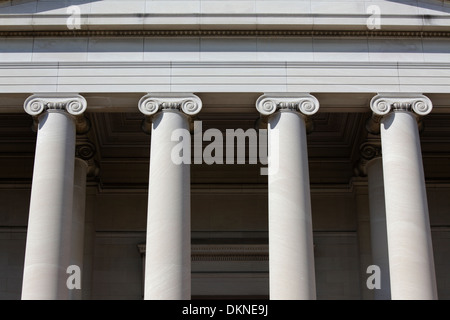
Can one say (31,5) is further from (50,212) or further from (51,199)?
(50,212)

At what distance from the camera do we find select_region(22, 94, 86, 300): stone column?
39.8 meters

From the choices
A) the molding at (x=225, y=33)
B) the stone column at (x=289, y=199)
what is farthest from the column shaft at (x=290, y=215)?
the molding at (x=225, y=33)

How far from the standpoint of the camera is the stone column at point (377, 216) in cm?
4762

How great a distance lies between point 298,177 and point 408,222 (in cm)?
547

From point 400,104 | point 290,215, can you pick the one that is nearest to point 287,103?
point 400,104

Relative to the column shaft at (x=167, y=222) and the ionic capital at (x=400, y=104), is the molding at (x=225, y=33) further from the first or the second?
the column shaft at (x=167, y=222)

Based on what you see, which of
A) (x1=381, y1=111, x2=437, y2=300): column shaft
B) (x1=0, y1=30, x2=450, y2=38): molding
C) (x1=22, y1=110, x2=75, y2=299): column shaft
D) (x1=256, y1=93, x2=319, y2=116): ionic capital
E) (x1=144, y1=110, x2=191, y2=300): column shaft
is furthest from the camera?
(x1=0, y1=30, x2=450, y2=38): molding

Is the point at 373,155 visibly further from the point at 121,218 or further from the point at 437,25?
the point at 121,218

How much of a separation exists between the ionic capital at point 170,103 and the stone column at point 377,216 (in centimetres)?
1128

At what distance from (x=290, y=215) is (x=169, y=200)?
18.4 feet

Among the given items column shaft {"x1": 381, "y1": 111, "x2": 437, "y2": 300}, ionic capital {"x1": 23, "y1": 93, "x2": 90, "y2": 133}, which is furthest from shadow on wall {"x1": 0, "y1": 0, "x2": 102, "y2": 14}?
column shaft {"x1": 381, "y1": 111, "x2": 437, "y2": 300}

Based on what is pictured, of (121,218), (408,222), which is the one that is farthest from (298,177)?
(121,218)

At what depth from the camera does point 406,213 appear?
135ft

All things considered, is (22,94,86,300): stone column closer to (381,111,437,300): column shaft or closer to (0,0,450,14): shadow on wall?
(0,0,450,14): shadow on wall
